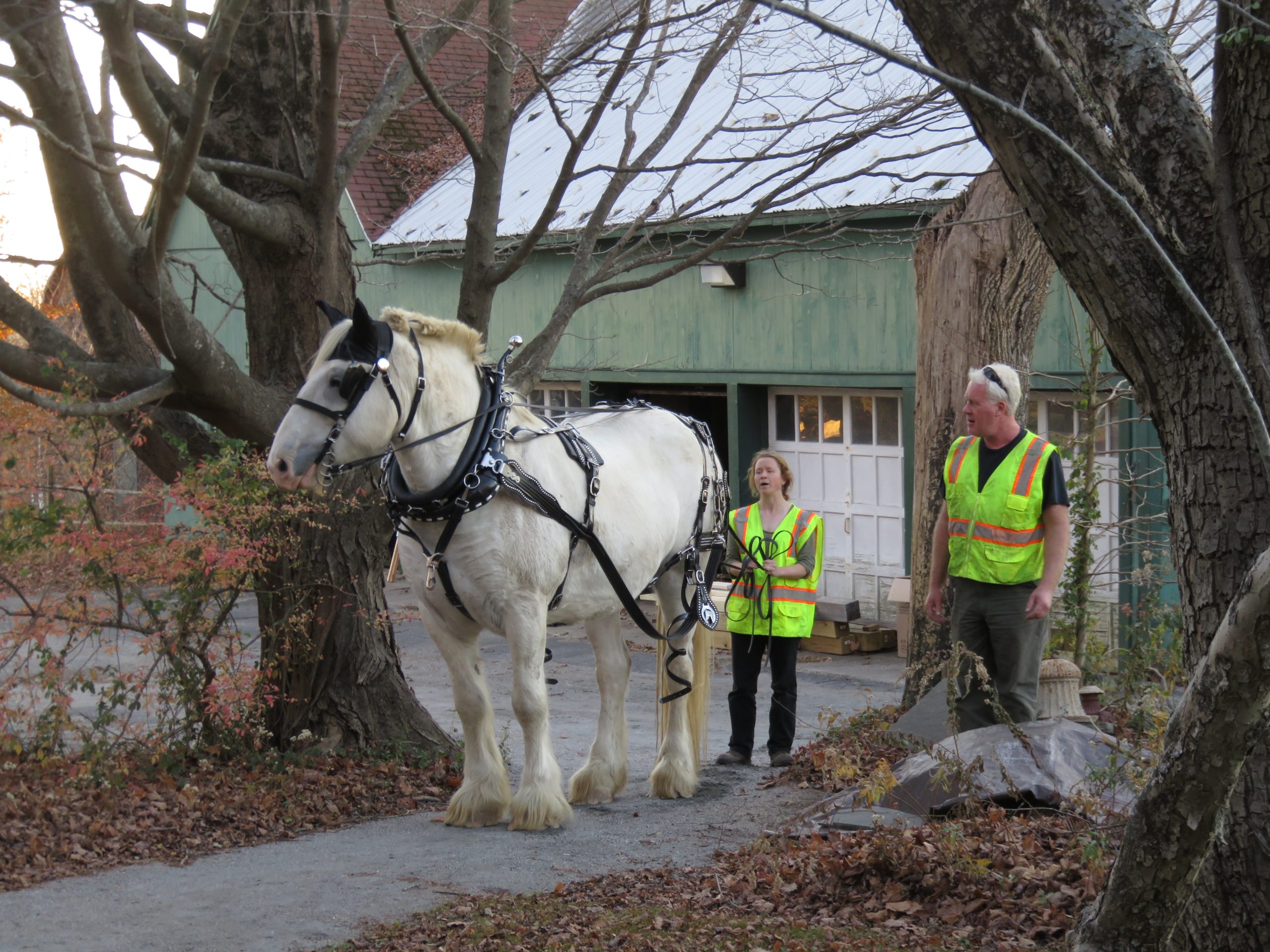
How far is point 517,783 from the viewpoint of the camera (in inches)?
284

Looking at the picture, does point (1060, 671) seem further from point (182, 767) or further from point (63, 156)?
point (63, 156)

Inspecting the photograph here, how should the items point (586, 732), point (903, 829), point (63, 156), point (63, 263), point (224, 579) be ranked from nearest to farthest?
point (903, 829), point (63, 156), point (224, 579), point (63, 263), point (586, 732)

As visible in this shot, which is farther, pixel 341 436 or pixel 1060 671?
pixel 1060 671

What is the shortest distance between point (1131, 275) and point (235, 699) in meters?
4.87

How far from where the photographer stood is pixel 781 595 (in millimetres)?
7598

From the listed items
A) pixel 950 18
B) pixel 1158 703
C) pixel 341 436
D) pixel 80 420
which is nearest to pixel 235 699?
pixel 80 420

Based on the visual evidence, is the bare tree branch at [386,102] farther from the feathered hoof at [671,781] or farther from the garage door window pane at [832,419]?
the garage door window pane at [832,419]

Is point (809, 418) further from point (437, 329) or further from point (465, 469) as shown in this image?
point (465, 469)

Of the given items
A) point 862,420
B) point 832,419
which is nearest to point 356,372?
point 862,420

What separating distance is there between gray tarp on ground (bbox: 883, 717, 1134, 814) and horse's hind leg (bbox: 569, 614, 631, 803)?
5.22 ft

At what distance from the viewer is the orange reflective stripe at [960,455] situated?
6168 millimetres

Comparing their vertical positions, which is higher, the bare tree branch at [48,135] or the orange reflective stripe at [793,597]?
the bare tree branch at [48,135]

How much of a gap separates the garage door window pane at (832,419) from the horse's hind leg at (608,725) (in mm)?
8114

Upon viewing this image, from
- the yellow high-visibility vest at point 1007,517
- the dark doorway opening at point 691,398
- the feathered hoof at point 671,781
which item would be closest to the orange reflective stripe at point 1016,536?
the yellow high-visibility vest at point 1007,517
